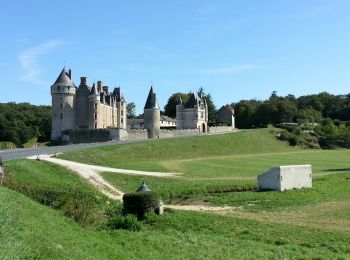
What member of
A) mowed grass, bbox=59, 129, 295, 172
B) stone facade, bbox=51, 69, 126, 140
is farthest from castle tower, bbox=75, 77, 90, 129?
mowed grass, bbox=59, 129, 295, 172

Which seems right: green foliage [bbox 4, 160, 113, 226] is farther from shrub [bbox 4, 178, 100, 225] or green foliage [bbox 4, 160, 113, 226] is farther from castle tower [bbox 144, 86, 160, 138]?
castle tower [bbox 144, 86, 160, 138]

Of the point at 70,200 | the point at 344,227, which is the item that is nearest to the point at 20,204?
the point at 70,200

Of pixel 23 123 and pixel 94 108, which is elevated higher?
pixel 94 108

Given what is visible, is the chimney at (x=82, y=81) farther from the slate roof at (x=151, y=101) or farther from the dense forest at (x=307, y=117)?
the dense forest at (x=307, y=117)

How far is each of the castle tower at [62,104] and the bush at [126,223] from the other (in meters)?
60.3

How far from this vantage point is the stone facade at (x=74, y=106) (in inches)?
3120

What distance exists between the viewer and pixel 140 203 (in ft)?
74.8

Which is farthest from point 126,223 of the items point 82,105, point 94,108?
point 82,105

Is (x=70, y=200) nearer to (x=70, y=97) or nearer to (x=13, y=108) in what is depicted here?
(x=70, y=97)

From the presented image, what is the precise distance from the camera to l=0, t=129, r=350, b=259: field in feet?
49.9

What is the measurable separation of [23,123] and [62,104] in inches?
1319

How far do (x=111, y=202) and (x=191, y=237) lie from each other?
9.85m

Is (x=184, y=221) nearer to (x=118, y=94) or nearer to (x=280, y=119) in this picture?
(x=118, y=94)

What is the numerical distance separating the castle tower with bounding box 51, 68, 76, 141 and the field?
4013 centimetres
